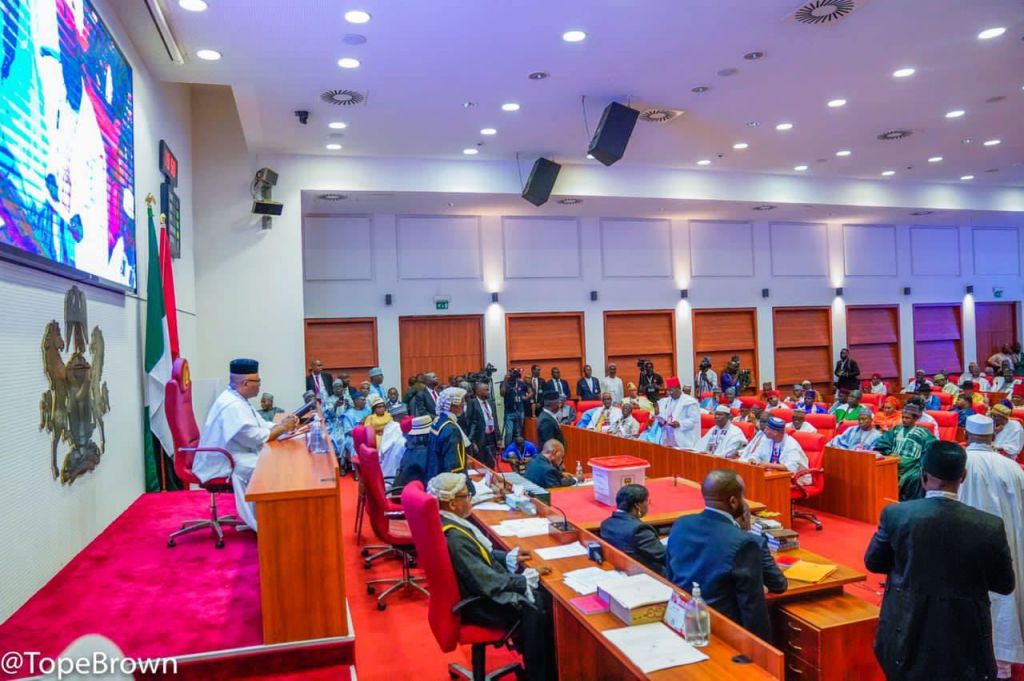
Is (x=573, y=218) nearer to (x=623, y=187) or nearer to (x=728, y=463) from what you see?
(x=623, y=187)

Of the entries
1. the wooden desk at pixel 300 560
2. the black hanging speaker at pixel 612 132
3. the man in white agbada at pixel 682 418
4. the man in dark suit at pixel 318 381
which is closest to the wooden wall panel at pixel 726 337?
the man in white agbada at pixel 682 418

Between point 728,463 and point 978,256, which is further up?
point 978,256

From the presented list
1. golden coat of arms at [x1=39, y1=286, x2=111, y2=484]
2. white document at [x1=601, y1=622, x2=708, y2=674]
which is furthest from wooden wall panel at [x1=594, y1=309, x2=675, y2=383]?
white document at [x1=601, y1=622, x2=708, y2=674]

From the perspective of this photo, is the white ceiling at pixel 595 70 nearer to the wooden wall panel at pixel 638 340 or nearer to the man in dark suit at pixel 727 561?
the wooden wall panel at pixel 638 340

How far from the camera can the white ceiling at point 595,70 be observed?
19.5ft

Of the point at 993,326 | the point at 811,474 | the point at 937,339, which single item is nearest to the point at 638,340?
the point at 811,474

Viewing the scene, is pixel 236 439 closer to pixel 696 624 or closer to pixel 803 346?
pixel 696 624

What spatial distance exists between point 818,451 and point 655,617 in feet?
16.9

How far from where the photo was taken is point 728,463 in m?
6.55

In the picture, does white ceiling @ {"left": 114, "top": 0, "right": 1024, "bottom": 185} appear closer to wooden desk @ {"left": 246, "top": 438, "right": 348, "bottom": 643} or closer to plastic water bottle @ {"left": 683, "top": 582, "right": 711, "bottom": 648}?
wooden desk @ {"left": 246, "top": 438, "right": 348, "bottom": 643}

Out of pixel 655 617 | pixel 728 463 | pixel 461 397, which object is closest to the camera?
pixel 655 617

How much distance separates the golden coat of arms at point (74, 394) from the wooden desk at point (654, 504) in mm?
3061

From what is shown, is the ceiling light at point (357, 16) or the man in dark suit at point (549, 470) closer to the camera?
the ceiling light at point (357, 16)

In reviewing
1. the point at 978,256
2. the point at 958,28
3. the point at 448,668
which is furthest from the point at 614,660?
the point at 978,256
